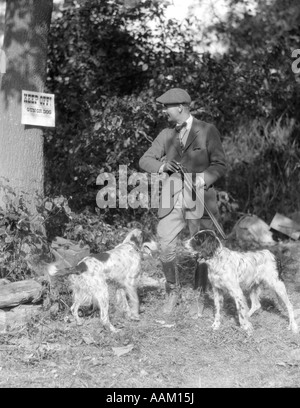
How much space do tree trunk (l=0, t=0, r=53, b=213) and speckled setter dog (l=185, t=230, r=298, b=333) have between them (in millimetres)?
2037

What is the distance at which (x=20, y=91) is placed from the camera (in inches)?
281

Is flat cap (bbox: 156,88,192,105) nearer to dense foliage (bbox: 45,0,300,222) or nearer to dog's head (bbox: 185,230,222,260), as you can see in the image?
dog's head (bbox: 185,230,222,260)

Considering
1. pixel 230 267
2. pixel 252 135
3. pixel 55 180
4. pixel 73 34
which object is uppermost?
pixel 73 34

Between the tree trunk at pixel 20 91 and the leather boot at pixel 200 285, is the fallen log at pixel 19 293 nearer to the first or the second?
the tree trunk at pixel 20 91

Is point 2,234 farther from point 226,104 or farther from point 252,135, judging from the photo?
point 252,135

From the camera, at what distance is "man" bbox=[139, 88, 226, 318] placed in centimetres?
616

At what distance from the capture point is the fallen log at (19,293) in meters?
6.08

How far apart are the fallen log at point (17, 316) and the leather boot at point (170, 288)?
1239 mm

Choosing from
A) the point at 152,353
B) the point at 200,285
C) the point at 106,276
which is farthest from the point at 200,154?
the point at 152,353

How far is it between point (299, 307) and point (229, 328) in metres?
1.17

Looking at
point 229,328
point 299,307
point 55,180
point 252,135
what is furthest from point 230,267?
point 252,135

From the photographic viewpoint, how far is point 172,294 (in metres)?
6.55

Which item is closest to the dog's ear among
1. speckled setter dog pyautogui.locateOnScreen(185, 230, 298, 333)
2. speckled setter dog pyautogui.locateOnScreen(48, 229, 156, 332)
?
speckled setter dog pyautogui.locateOnScreen(185, 230, 298, 333)
